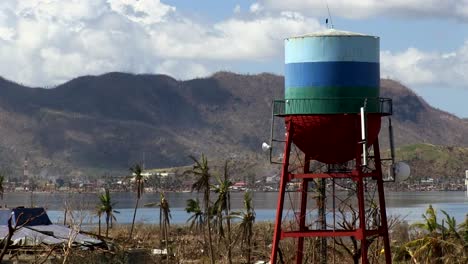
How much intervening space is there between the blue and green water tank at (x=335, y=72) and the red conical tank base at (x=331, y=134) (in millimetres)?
289

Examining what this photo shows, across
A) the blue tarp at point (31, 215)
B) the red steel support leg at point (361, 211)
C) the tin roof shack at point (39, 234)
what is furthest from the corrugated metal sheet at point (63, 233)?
the red steel support leg at point (361, 211)

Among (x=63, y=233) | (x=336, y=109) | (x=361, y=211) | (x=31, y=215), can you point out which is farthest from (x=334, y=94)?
(x=31, y=215)

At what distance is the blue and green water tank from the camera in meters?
42.7

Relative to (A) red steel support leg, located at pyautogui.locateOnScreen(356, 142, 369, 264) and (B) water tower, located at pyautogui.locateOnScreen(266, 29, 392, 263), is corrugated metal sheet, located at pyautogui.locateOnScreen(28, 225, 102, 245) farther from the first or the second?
(A) red steel support leg, located at pyautogui.locateOnScreen(356, 142, 369, 264)

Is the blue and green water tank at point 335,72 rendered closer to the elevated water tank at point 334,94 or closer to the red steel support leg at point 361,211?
the elevated water tank at point 334,94

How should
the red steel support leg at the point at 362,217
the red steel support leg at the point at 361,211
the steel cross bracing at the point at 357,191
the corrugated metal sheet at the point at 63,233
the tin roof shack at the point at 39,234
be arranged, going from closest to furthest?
1. the red steel support leg at the point at 362,217
2. the red steel support leg at the point at 361,211
3. the steel cross bracing at the point at 357,191
4. the tin roof shack at the point at 39,234
5. the corrugated metal sheet at the point at 63,233

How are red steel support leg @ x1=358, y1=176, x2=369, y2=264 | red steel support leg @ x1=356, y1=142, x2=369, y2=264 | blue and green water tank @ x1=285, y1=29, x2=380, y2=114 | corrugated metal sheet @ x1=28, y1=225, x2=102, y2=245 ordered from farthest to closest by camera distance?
corrugated metal sheet @ x1=28, y1=225, x2=102, y2=245 < blue and green water tank @ x1=285, y1=29, x2=380, y2=114 < red steel support leg @ x1=356, y1=142, x2=369, y2=264 < red steel support leg @ x1=358, y1=176, x2=369, y2=264

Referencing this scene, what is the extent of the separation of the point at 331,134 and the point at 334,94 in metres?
1.47

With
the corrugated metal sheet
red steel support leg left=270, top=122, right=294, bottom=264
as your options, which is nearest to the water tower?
red steel support leg left=270, top=122, right=294, bottom=264

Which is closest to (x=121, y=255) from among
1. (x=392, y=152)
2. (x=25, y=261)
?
(x=25, y=261)

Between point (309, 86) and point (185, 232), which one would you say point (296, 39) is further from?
point (185, 232)

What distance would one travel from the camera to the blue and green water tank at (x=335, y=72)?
42688mm

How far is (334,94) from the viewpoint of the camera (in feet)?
140

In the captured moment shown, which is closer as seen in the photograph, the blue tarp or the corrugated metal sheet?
the corrugated metal sheet
